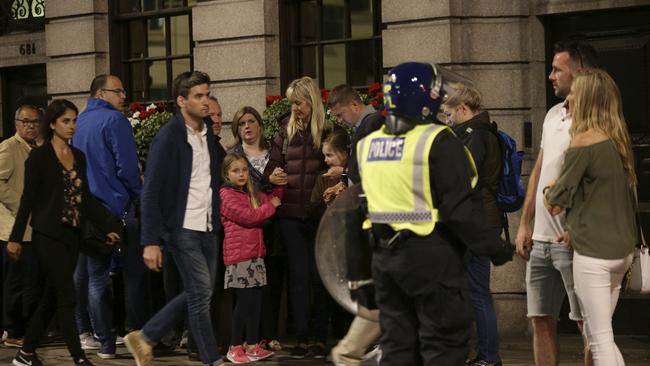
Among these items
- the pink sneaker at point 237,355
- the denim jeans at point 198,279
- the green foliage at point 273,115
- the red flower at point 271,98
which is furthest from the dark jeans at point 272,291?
the red flower at point 271,98

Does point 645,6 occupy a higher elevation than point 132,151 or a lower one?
higher

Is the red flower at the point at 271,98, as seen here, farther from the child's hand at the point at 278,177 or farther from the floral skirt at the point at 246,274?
the floral skirt at the point at 246,274

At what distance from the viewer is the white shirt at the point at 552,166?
820 cm

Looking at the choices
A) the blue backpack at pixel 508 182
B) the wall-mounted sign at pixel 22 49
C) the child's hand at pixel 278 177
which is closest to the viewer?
the blue backpack at pixel 508 182

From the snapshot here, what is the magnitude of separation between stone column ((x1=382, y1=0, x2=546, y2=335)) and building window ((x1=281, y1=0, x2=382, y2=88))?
1.09m

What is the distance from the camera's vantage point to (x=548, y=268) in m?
8.29

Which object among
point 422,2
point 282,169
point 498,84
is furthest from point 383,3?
point 282,169

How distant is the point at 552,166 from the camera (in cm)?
827

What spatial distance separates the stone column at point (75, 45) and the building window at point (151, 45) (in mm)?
177

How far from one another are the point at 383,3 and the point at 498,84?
1.33 metres

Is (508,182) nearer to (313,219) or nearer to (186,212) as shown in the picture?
(313,219)

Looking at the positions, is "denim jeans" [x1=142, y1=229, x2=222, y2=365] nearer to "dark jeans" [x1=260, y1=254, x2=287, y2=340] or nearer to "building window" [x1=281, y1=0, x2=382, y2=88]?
"dark jeans" [x1=260, y1=254, x2=287, y2=340]

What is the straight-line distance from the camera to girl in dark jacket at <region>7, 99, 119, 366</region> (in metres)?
10.2

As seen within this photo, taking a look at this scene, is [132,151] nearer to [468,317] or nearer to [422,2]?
[422,2]
